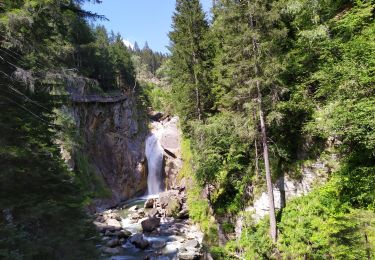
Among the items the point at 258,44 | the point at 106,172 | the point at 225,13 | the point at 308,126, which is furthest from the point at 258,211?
the point at 106,172

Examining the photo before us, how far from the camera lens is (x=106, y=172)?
121 feet

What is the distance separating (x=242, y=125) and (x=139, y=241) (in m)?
11.1

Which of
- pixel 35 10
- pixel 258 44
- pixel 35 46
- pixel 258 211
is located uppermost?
pixel 258 44

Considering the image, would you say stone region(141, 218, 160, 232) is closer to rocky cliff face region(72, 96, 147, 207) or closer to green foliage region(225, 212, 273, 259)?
green foliage region(225, 212, 273, 259)

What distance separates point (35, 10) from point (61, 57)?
2.01m

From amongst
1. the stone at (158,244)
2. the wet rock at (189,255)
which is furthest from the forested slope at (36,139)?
the stone at (158,244)

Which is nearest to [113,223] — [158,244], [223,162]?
[158,244]

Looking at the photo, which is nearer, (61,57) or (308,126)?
(61,57)

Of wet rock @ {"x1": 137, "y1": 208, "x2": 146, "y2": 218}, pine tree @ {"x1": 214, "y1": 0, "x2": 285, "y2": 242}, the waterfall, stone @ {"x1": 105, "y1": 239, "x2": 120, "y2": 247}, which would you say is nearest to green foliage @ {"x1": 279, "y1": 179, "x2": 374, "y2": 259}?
pine tree @ {"x1": 214, "y1": 0, "x2": 285, "y2": 242}

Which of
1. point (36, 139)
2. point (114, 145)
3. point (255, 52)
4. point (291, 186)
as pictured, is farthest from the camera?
point (114, 145)

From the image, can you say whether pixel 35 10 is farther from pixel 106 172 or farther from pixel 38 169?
pixel 106 172

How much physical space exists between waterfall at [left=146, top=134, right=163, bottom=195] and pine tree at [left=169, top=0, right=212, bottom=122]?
62.3 feet

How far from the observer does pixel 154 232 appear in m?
23.0

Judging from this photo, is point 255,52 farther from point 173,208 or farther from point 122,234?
point 173,208
